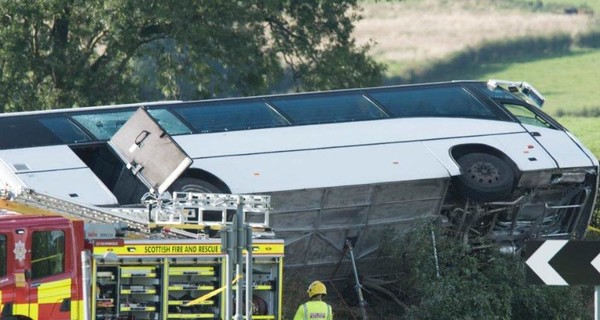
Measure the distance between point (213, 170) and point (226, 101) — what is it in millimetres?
1931

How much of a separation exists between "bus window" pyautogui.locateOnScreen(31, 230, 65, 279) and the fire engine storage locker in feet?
1.41

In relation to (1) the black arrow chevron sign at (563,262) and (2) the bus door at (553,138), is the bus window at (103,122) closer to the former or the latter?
(2) the bus door at (553,138)

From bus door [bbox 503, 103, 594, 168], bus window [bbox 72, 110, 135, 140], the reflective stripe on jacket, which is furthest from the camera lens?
bus door [bbox 503, 103, 594, 168]

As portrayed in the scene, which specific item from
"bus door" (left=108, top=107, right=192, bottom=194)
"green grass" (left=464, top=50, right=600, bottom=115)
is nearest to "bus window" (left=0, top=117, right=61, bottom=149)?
"bus door" (left=108, top=107, right=192, bottom=194)

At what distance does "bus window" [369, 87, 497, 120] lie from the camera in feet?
81.5

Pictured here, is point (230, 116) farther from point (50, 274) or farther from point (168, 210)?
point (50, 274)

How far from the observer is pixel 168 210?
19984mm

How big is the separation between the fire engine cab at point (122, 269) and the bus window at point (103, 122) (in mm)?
3479

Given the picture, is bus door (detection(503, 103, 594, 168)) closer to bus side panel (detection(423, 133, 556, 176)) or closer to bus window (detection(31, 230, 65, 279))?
bus side panel (detection(423, 133, 556, 176))

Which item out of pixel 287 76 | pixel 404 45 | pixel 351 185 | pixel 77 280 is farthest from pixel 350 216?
pixel 404 45

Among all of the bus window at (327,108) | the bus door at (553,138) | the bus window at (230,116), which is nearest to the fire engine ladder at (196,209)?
the bus window at (230,116)

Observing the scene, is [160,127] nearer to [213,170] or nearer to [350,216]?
[213,170]

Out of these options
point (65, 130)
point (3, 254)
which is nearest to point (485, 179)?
point (65, 130)

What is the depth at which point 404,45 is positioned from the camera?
53.7 meters
